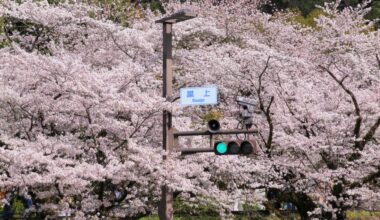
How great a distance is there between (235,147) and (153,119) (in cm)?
221

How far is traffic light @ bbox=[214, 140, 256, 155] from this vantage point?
10445 millimetres

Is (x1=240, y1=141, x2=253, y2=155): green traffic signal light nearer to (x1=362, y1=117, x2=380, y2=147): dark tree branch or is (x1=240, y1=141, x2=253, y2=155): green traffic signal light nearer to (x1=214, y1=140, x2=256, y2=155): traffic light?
(x1=214, y1=140, x2=256, y2=155): traffic light

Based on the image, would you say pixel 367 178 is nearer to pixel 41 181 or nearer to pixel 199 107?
pixel 199 107

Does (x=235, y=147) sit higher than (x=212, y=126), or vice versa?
(x=212, y=126)

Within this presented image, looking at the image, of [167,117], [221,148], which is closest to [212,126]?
[221,148]

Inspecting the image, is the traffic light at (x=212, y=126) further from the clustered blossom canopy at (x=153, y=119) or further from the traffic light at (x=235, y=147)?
the clustered blossom canopy at (x=153, y=119)

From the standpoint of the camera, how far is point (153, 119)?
12164mm

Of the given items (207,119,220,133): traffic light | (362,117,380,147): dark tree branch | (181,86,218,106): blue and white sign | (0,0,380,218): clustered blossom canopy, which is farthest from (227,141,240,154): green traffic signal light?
(362,117,380,147): dark tree branch

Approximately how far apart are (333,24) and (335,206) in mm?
4886

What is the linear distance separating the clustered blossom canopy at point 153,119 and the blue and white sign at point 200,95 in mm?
496

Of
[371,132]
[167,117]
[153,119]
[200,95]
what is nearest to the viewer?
[200,95]

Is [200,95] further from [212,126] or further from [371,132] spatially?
[371,132]

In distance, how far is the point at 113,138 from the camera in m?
12.0

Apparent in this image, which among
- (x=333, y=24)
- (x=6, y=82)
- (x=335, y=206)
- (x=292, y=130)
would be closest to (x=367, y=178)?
(x=335, y=206)
